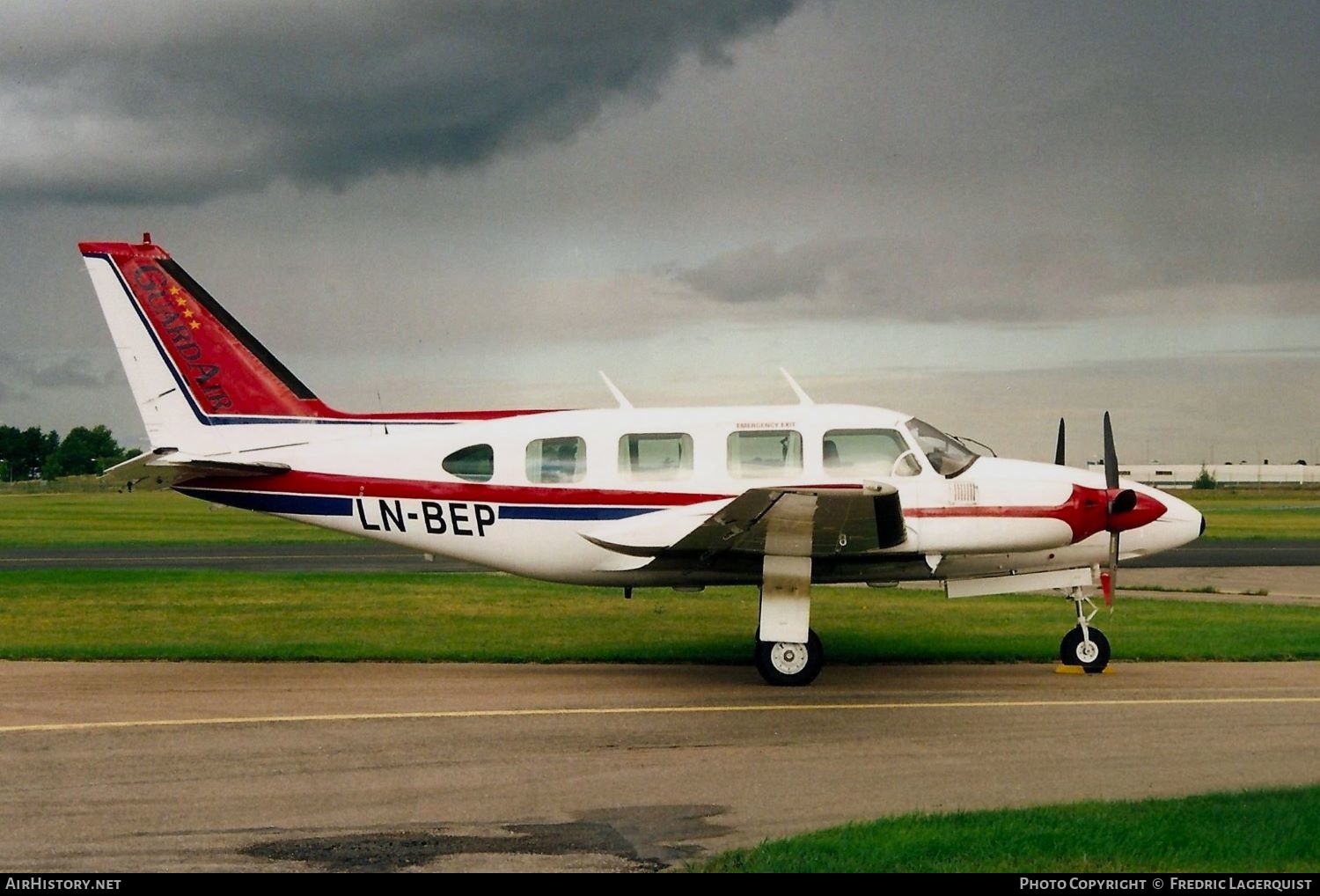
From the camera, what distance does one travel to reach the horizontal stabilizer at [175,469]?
49.3 feet

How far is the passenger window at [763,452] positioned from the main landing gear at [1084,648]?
392 centimetres

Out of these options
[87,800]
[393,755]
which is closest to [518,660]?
[393,755]

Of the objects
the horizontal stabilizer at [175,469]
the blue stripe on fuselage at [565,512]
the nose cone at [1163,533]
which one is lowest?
the nose cone at [1163,533]

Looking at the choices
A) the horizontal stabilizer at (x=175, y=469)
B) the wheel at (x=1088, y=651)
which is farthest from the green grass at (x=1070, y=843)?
the horizontal stabilizer at (x=175, y=469)

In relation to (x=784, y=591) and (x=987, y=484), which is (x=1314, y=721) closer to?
(x=987, y=484)

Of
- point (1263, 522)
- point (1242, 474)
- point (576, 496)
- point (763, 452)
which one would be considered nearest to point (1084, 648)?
point (763, 452)

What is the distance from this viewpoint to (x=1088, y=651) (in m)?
15.0

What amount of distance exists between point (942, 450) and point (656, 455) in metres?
3.40

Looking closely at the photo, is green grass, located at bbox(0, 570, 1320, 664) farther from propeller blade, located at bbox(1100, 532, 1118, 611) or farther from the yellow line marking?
the yellow line marking

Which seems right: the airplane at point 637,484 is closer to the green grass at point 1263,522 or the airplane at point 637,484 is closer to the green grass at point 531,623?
the green grass at point 531,623

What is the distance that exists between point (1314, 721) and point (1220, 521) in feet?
165
